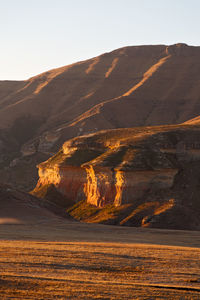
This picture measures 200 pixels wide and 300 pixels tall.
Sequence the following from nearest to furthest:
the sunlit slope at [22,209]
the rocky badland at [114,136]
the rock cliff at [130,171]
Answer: the sunlit slope at [22,209]
the rock cliff at [130,171]
the rocky badland at [114,136]

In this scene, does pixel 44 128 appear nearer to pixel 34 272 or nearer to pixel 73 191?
pixel 73 191

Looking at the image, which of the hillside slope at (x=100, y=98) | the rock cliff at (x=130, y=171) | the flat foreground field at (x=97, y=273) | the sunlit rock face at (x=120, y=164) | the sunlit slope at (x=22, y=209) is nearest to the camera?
the flat foreground field at (x=97, y=273)

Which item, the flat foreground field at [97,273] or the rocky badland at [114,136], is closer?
the flat foreground field at [97,273]

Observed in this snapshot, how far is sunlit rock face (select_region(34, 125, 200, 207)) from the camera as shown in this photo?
173 ft

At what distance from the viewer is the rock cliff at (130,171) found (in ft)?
169

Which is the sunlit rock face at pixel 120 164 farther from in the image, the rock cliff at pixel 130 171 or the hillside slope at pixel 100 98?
the hillside slope at pixel 100 98

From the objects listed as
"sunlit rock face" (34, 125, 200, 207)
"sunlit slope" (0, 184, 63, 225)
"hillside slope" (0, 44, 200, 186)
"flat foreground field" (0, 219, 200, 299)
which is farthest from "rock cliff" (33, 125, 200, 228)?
"hillside slope" (0, 44, 200, 186)

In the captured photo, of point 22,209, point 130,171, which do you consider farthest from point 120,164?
point 22,209

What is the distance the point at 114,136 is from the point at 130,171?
15.4 metres

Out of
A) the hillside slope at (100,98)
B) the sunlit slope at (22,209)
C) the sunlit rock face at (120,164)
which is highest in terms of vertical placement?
the hillside slope at (100,98)

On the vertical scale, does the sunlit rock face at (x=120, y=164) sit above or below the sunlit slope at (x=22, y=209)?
above

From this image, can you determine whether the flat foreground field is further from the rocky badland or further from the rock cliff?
the rock cliff

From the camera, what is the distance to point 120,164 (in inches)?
2112

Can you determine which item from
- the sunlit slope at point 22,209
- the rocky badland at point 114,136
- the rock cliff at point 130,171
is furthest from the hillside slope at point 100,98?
the sunlit slope at point 22,209
